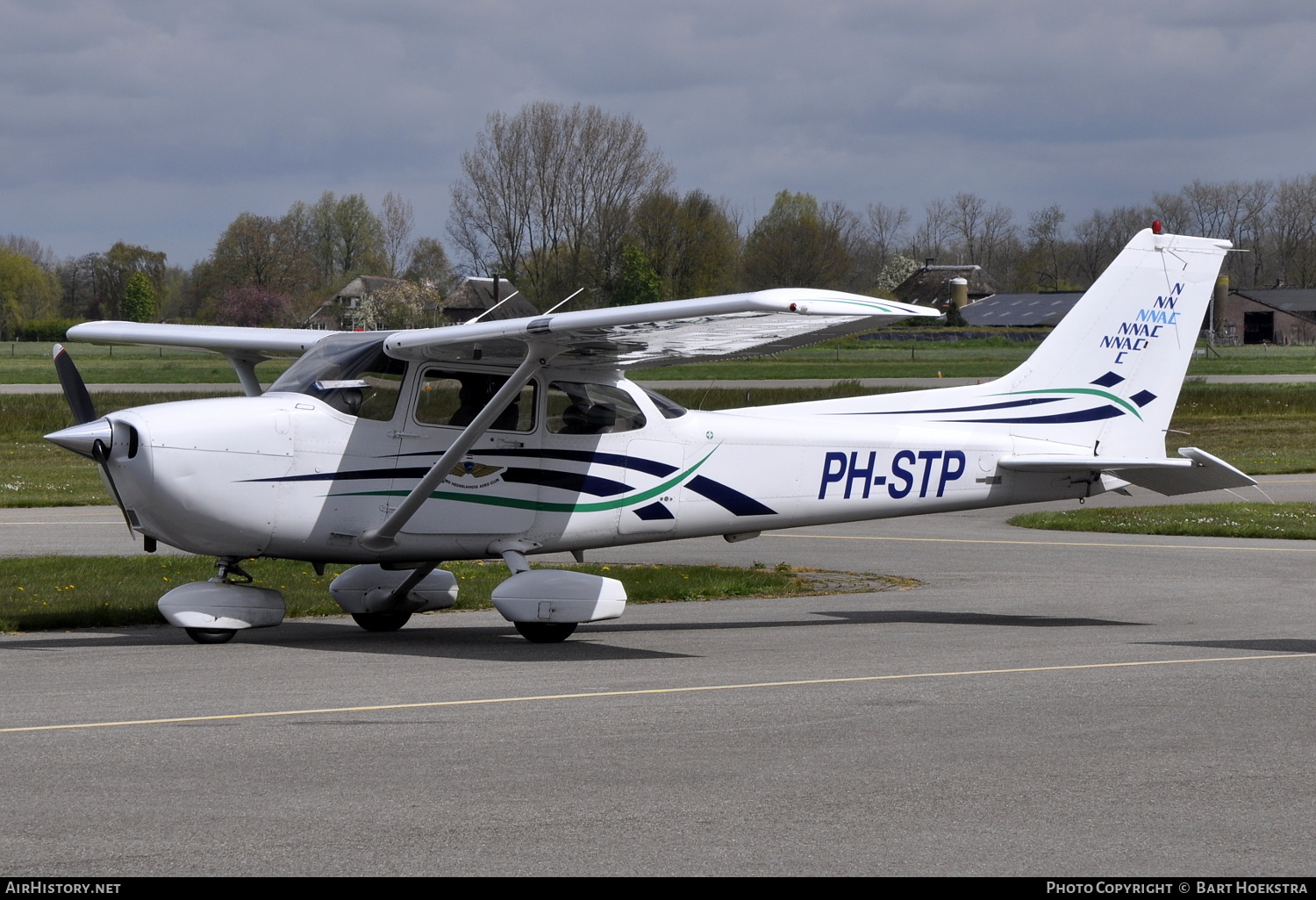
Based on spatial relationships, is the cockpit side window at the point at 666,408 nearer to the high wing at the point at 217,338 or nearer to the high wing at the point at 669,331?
the high wing at the point at 669,331

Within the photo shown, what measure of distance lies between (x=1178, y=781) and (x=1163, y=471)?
634 centimetres

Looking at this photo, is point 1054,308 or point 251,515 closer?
point 251,515

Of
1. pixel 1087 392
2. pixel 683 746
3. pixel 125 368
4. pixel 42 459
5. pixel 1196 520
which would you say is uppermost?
pixel 1087 392

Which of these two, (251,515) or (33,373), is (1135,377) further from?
(33,373)

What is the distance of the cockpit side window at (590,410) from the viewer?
1059cm

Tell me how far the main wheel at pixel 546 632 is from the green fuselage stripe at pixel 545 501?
875 millimetres

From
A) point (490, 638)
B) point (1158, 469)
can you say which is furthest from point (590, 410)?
point (1158, 469)

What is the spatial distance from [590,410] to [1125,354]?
5.08 meters

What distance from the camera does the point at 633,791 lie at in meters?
5.56

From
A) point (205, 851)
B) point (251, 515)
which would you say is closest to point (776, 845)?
point (205, 851)

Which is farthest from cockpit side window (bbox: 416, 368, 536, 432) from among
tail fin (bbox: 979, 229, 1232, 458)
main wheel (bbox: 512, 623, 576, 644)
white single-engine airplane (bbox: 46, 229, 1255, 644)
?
tail fin (bbox: 979, 229, 1232, 458)

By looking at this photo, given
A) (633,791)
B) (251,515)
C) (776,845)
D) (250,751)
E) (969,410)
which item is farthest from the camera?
(969,410)

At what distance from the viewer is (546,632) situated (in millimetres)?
10359

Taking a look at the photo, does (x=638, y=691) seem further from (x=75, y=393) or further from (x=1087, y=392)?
(x=1087, y=392)
